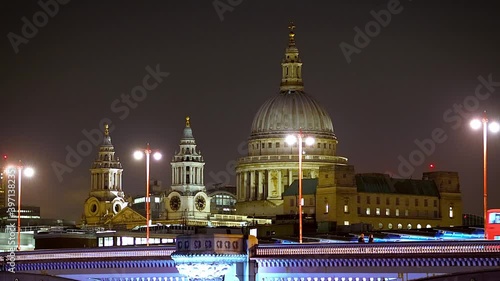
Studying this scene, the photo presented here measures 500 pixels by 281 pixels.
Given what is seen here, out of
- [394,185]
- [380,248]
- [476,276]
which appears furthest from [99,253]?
[394,185]

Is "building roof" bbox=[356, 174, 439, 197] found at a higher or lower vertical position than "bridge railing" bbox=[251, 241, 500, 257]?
higher

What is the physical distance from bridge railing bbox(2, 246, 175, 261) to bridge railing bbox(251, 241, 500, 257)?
6.35 meters

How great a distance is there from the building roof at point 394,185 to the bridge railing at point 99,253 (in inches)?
3848

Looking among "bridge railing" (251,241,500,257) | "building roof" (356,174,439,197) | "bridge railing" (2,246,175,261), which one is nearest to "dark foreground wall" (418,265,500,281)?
"bridge railing" (251,241,500,257)

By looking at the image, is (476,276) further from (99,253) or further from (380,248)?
(99,253)

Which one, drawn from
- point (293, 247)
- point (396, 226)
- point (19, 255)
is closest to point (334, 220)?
point (396, 226)

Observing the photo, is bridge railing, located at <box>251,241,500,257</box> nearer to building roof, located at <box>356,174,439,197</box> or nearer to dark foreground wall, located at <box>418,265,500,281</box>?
dark foreground wall, located at <box>418,265,500,281</box>

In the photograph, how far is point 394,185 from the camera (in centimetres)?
19825

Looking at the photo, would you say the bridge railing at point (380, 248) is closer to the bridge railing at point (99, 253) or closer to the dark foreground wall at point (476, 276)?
the dark foreground wall at point (476, 276)

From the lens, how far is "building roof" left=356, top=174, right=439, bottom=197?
194375 mm

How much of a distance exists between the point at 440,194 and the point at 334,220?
55.1ft

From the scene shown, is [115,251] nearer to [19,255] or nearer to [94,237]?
[19,255]

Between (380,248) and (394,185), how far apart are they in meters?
120

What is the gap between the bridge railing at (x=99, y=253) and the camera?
8838 centimetres
